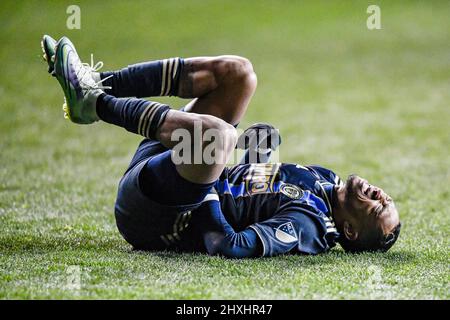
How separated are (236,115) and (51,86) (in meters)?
4.51

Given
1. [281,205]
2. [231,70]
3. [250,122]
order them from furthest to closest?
[250,122]
[231,70]
[281,205]

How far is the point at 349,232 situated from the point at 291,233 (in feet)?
0.86

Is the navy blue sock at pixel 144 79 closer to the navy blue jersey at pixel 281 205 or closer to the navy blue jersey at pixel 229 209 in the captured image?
the navy blue jersey at pixel 229 209

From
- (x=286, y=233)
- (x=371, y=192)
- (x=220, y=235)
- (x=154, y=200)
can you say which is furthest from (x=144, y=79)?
(x=371, y=192)

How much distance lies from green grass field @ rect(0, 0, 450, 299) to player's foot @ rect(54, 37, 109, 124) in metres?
0.46

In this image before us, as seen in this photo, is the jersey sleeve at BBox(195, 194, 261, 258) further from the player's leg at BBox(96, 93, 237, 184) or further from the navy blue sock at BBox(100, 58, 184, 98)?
the navy blue sock at BBox(100, 58, 184, 98)

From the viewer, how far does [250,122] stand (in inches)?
236

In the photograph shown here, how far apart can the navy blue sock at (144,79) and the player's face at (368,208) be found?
699 millimetres

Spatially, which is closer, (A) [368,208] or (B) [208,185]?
(B) [208,185]

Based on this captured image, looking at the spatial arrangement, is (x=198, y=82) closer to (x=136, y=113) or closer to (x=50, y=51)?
(x=136, y=113)

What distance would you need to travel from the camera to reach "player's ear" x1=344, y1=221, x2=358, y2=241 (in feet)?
8.77

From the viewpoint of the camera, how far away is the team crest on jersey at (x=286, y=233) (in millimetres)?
2500
